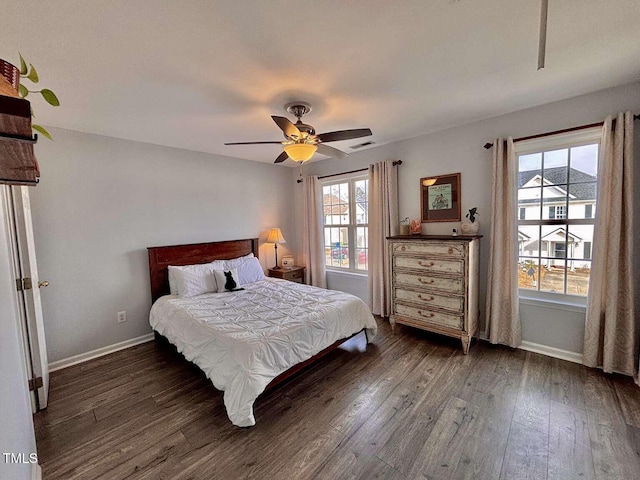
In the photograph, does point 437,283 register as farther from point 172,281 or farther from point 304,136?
point 172,281

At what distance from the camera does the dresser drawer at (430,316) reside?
9.45ft

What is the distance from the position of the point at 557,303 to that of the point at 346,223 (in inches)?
112

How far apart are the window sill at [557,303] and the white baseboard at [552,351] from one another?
418 millimetres

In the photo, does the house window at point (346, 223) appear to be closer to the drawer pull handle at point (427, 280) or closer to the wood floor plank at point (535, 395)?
the drawer pull handle at point (427, 280)

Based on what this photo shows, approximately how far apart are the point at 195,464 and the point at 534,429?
223 cm

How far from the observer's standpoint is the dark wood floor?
1574mm

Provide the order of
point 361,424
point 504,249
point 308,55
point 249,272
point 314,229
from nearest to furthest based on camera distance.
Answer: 1. point 308,55
2. point 361,424
3. point 504,249
4. point 249,272
5. point 314,229

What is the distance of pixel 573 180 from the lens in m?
2.65

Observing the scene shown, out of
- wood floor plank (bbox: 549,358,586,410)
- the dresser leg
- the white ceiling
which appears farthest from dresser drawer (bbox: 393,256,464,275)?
the white ceiling

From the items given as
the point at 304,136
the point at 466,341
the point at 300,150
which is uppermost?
the point at 304,136

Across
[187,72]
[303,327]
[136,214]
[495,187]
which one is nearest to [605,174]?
[495,187]

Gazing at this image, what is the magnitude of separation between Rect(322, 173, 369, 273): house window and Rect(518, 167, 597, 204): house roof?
216 cm

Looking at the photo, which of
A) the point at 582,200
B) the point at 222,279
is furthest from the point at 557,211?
the point at 222,279

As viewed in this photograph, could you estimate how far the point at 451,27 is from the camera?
1547mm
